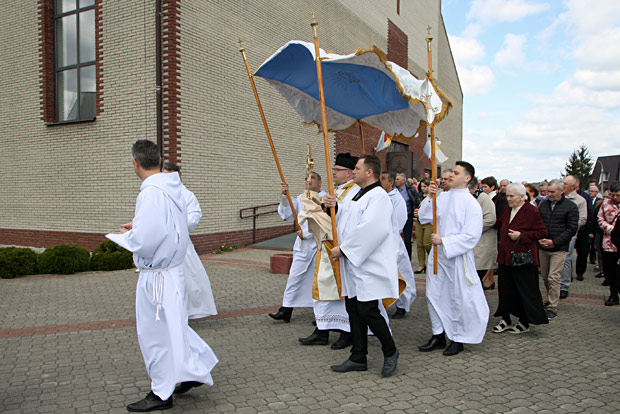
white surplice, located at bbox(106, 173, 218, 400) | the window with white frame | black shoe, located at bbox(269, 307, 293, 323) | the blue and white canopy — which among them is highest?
the window with white frame

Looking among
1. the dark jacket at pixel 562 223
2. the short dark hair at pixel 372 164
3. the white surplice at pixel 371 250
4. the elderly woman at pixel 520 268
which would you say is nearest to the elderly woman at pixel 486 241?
the dark jacket at pixel 562 223

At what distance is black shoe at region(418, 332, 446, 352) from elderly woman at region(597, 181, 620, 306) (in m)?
3.65

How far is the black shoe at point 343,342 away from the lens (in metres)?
5.33

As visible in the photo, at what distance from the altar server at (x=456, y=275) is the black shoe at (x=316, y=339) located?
1060 mm

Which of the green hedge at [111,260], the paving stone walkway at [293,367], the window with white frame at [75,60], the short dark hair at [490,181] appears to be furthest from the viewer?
the window with white frame at [75,60]

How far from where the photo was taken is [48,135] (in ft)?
43.9

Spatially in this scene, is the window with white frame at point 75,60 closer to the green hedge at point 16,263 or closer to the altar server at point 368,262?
the green hedge at point 16,263

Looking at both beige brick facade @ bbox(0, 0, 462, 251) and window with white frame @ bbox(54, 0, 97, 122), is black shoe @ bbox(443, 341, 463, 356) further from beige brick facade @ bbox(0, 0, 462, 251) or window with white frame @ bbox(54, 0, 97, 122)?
window with white frame @ bbox(54, 0, 97, 122)

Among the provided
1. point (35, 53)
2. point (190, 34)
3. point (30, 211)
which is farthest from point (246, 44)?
point (30, 211)

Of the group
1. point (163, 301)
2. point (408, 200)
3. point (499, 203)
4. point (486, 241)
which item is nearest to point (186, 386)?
point (163, 301)

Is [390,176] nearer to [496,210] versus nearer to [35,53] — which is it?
[496,210]

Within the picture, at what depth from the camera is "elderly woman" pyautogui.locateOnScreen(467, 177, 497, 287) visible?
7465 mm

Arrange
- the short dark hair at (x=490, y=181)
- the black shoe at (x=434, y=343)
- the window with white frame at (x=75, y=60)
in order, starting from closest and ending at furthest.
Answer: the black shoe at (x=434, y=343) → the short dark hair at (x=490, y=181) → the window with white frame at (x=75, y=60)

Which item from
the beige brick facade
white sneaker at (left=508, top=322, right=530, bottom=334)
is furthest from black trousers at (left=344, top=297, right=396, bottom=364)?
the beige brick facade
